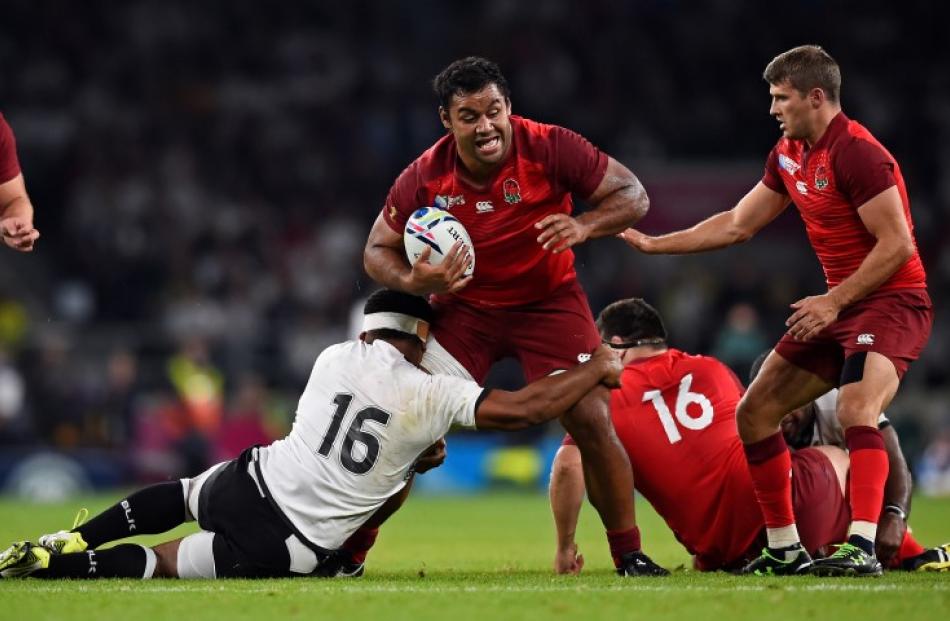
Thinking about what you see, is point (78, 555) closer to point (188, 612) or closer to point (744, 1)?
point (188, 612)

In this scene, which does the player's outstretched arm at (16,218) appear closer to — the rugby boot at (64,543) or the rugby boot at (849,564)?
the rugby boot at (64,543)

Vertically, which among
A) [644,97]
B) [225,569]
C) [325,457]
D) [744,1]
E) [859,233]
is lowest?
[225,569]

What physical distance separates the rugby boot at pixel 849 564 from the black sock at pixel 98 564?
120 inches

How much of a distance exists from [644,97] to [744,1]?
2.50 metres

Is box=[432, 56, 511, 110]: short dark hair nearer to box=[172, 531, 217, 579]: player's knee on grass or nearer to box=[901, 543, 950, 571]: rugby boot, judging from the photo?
box=[172, 531, 217, 579]: player's knee on grass

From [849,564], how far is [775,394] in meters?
0.91

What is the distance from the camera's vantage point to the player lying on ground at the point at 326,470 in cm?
630

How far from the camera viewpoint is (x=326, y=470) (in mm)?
6324

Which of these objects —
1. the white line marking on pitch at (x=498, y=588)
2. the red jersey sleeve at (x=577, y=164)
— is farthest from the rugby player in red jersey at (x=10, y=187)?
the red jersey sleeve at (x=577, y=164)

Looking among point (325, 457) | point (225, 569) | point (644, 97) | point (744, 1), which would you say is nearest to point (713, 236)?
point (325, 457)

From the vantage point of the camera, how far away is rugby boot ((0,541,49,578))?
630cm

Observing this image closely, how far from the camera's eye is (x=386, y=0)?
23047 mm

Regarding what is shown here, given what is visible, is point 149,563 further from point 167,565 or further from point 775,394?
point 775,394

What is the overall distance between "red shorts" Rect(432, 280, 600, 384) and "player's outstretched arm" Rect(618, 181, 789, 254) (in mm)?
489
